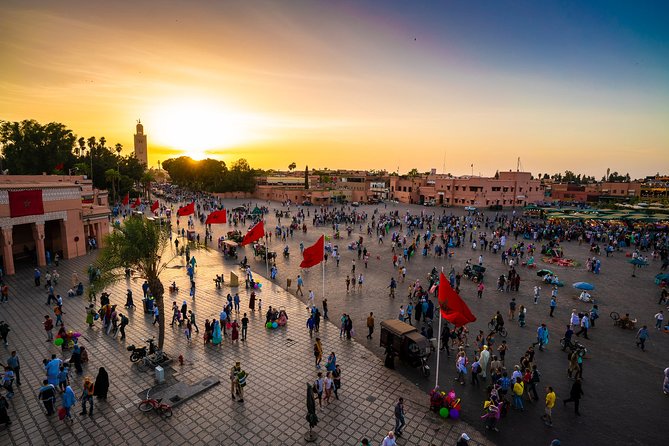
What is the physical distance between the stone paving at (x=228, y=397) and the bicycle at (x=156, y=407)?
0.20 metres

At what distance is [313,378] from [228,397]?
8.42ft

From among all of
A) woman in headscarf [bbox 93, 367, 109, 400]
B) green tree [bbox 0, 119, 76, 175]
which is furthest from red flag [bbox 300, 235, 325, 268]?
green tree [bbox 0, 119, 76, 175]

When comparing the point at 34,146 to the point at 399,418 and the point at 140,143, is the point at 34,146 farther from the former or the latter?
the point at 140,143

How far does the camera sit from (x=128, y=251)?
1096 centimetres

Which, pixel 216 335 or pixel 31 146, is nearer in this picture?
pixel 216 335

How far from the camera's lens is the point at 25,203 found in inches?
867

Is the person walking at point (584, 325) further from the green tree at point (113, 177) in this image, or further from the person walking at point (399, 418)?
the green tree at point (113, 177)

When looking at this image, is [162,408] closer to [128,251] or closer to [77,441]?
[77,441]

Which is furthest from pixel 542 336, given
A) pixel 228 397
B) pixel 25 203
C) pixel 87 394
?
pixel 25 203

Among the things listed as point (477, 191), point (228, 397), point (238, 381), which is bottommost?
point (228, 397)

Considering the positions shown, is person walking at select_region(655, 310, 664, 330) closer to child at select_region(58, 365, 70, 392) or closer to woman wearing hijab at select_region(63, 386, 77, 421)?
woman wearing hijab at select_region(63, 386, 77, 421)

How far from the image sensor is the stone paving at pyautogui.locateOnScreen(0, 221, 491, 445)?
8.45 m

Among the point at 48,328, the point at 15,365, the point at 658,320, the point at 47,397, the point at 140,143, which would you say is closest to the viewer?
the point at 47,397

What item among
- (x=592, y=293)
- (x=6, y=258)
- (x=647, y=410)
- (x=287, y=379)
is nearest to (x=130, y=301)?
(x=287, y=379)
